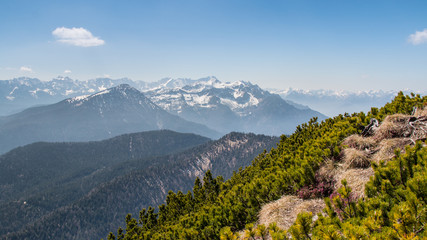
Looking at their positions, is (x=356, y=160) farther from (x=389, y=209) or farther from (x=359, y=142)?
(x=389, y=209)

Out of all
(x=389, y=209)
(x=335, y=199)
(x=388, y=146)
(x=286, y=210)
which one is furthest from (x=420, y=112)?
(x=335, y=199)

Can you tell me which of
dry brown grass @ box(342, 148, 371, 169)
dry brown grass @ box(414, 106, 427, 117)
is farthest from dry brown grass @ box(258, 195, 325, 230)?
dry brown grass @ box(414, 106, 427, 117)

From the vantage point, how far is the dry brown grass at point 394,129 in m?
11.9

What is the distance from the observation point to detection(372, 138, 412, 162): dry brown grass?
420 inches

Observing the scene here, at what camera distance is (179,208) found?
34375mm

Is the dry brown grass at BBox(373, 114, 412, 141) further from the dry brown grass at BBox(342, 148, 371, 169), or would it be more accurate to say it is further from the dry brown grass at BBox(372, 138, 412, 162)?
the dry brown grass at BBox(342, 148, 371, 169)

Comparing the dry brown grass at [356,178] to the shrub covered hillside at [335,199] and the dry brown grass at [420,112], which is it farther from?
the dry brown grass at [420,112]

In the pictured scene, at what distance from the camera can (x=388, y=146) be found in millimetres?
10875

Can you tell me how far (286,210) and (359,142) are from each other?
5334 millimetres

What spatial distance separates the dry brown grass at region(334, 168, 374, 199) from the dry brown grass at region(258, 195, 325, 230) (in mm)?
1413

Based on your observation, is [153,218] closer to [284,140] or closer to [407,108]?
[284,140]

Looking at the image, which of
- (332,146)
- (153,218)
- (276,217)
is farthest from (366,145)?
(153,218)

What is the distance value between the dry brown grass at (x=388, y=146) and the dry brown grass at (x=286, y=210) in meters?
3.30

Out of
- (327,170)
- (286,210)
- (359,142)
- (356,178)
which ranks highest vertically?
(359,142)
